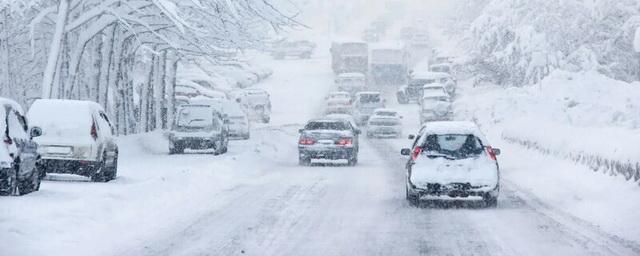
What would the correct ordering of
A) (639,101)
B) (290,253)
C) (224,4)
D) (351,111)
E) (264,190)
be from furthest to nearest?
(351,111), (639,101), (224,4), (264,190), (290,253)

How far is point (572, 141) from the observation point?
30.6 meters

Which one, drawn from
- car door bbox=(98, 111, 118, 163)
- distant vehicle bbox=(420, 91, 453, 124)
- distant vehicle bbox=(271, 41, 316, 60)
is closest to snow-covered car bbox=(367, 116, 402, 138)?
distant vehicle bbox=(420, 91, 453, 124)

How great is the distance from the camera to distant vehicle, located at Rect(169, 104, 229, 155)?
3741cm

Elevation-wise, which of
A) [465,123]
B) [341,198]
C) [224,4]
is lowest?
[341,198]

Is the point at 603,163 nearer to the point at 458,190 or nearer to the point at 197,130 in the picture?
the point at 458,190

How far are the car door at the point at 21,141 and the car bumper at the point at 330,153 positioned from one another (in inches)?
551

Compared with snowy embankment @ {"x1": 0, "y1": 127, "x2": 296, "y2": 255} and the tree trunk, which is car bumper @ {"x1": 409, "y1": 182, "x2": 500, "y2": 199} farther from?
the tree trunk

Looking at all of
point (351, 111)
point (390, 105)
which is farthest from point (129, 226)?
point (390, 105)

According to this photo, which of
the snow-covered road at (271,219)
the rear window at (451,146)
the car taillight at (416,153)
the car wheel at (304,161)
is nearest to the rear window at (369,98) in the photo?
the car wheel at (304,161)

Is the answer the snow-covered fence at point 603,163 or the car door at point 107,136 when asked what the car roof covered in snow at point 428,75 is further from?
the car door at point 107,136

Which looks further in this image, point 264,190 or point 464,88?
point 464,88

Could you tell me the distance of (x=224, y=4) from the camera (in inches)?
1148

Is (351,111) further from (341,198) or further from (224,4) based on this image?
(341,198)

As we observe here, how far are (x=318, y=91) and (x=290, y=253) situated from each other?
69.3 meters
